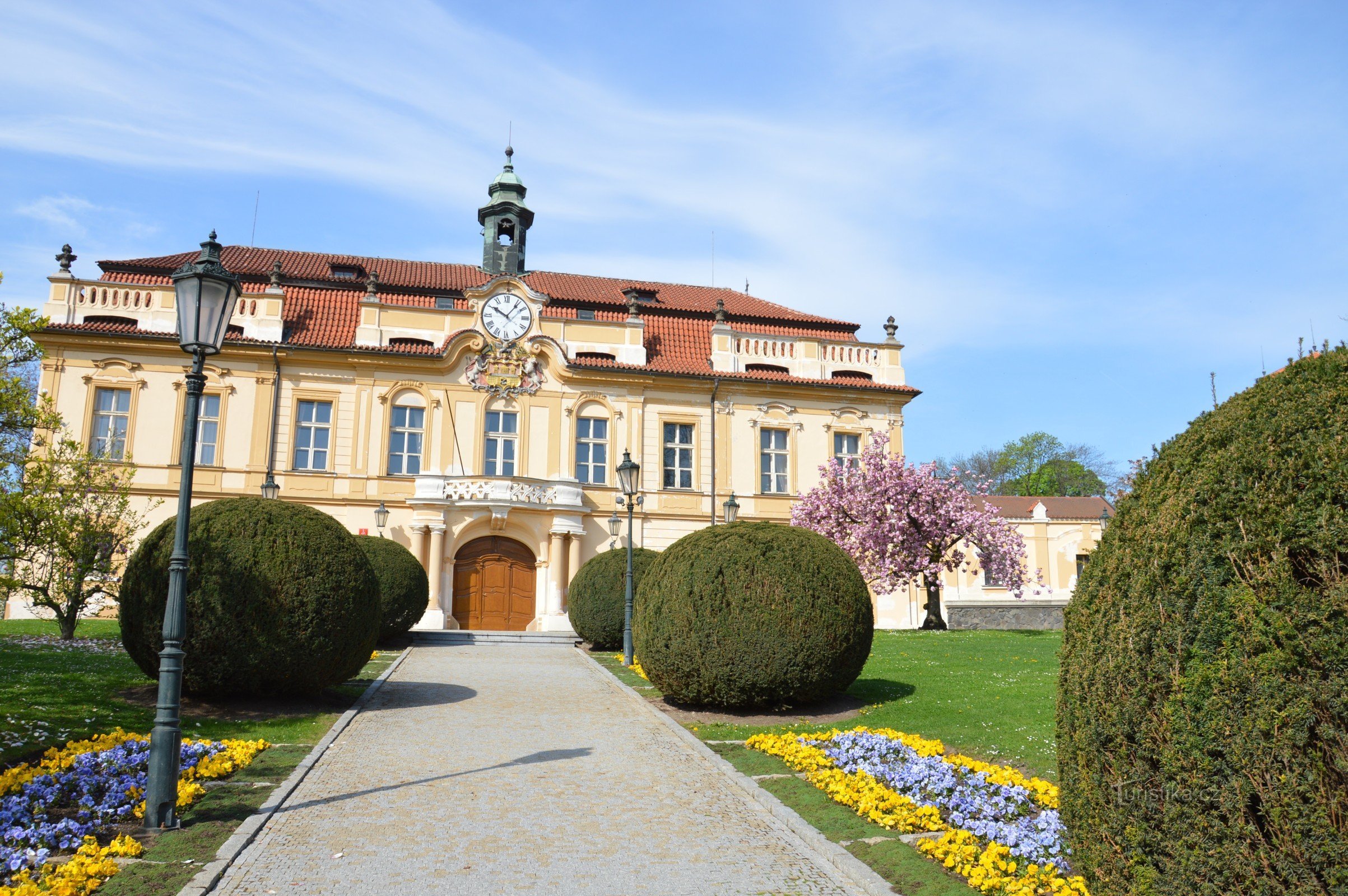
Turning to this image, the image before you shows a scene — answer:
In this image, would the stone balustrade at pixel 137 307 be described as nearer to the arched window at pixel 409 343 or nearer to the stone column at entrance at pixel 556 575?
the arched window at pixel 409 343

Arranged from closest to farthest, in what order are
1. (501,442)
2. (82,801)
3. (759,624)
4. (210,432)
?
1. (82,801)
2. (759,624)
3. (210,432)
4. (501,442)

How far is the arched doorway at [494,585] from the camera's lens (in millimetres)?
30094

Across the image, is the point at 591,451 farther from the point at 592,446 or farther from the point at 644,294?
the point at 644,294

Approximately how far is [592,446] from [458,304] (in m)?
6.70

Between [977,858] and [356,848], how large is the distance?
402 cm

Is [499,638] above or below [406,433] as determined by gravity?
below

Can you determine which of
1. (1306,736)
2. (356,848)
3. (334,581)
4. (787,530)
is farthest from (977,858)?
(334,581)

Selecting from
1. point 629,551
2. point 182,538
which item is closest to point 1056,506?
point 629,551

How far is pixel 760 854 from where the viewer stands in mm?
6523

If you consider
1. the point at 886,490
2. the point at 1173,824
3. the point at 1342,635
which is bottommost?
the point at 1173,824

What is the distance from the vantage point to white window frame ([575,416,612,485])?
31609 millimetres

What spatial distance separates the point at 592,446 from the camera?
31875mm

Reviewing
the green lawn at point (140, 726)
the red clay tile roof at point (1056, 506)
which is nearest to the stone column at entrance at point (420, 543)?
the green lawn at point (140, 726)

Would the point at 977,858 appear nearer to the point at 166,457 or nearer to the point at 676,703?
the point at 676,703
